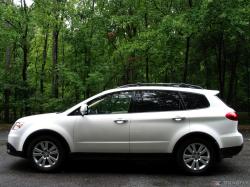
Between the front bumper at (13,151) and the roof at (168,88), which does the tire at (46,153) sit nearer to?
the front bumper at (13,151)

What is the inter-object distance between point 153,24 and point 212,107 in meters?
12.9

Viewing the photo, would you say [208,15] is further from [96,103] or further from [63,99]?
[96,103]

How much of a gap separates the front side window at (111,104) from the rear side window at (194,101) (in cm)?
111

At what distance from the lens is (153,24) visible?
65.8 feet

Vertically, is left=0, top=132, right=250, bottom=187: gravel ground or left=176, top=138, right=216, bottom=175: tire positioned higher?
left=176, top=138, right=216, bottom=175: tire

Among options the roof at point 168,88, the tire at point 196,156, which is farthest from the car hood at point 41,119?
the tire at point 196,156

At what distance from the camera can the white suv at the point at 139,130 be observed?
7.59 meters

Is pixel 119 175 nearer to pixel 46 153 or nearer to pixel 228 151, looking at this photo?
pixel 46 153

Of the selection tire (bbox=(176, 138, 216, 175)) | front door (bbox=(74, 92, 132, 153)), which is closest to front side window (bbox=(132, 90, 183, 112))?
front door (bbox=(74, 92, 132, 153))

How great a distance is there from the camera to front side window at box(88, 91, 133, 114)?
7820 mm

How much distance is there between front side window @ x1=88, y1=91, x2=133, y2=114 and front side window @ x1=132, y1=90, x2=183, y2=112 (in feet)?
0.53

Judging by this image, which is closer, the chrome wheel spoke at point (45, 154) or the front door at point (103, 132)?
the front door at point (103, 132)

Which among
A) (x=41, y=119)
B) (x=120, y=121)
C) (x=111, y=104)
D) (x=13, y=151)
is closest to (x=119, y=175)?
(x=120, y=121)

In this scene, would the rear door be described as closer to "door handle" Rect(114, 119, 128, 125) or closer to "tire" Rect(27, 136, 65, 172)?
"door handle" Rect(114, 119, 128, 125)
